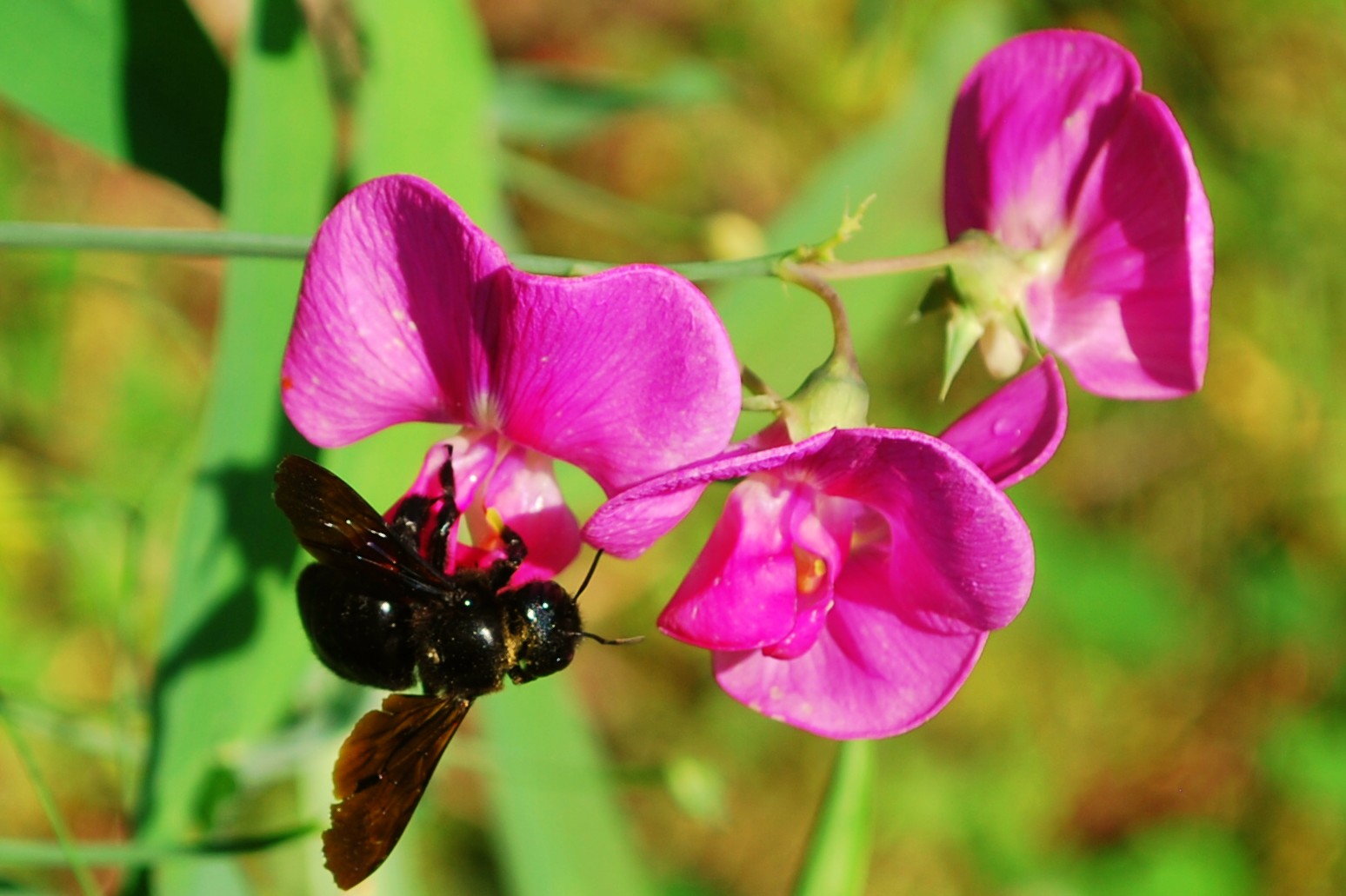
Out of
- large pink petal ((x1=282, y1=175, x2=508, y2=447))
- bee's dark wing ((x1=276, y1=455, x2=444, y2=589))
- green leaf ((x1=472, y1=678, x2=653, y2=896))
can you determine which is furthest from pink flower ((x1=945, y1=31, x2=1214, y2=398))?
green leaf ((x1=472, y1=678, x2=653, y2=896))

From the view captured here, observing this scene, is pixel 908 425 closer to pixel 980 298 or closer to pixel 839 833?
pixel 839 833

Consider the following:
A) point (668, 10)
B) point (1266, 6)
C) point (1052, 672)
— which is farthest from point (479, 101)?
point (1266, 6)

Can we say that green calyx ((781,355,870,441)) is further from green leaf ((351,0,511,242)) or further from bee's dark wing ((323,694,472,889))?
green leaf ((351,0,511,242))

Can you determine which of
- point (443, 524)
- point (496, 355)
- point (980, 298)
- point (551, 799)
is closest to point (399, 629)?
point (443, 524)

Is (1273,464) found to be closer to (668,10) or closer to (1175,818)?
(1175,818)

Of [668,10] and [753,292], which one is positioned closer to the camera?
[753,292]

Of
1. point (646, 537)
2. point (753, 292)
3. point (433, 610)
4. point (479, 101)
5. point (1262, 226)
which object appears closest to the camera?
point (646, 537)
